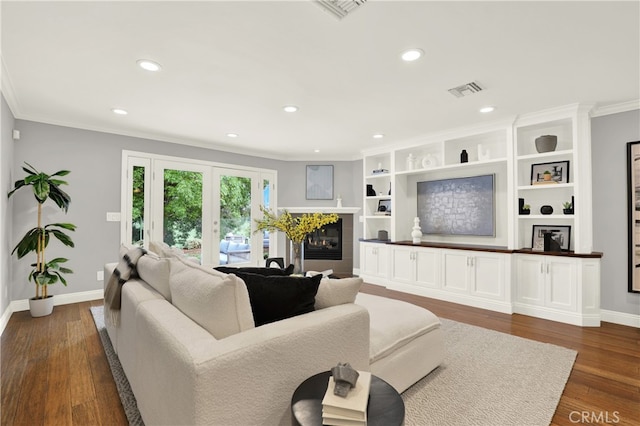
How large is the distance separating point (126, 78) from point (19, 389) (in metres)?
2.50

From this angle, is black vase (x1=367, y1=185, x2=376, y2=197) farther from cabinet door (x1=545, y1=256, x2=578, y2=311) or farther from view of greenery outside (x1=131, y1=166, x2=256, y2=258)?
cabinet door (x1=545, y1=256, x2=578, y2=311)

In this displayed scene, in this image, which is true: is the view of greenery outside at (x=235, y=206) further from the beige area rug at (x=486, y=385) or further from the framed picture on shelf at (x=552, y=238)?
the framed picture on shelf at (x=552, y=238)

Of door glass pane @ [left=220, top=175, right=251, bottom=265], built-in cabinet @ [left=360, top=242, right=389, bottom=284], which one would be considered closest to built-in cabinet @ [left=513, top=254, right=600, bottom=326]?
built-in cabinet @ [left=360, top=242, right=389, bottom=284]

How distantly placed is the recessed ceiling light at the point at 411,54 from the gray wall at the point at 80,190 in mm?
3977

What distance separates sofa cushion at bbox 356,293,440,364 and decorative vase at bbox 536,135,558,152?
287 centimetres

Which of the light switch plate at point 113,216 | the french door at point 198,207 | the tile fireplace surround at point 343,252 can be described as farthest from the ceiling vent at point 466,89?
the light switch plate at point 113,216

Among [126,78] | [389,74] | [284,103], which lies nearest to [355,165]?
[284,103]

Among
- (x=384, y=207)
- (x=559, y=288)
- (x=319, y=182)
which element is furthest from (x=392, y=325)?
(x=319, y=182)

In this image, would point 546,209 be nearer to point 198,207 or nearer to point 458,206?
point 458,206

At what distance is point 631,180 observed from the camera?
11.1 ft

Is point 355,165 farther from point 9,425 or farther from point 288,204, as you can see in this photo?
point 9,425

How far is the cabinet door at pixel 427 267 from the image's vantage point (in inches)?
178

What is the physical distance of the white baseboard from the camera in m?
3.49

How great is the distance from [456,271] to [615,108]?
101 inches
